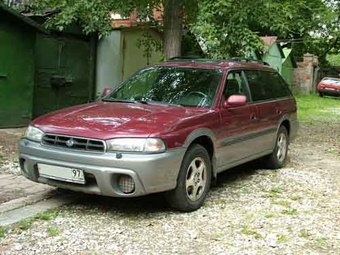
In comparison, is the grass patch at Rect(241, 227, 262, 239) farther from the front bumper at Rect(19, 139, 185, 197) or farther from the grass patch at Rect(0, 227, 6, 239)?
the grass patch at Rect(0, 227, 6, 239)

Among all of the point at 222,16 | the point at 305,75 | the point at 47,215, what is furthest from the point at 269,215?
the point at 305,75

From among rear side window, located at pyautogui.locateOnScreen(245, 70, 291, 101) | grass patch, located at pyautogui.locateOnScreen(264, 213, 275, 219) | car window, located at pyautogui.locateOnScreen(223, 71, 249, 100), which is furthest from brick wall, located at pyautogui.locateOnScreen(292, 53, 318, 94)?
grass patch, located at pyautogui.locateOnScreen(264, 213, 275, 219)

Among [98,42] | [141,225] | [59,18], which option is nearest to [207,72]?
[141,225]

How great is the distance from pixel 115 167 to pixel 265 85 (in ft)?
11.7

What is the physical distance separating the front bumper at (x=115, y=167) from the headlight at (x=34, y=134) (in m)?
0.10

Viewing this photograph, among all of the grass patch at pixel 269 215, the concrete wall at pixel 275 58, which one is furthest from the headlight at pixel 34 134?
the concrete wall at pixel 275 58

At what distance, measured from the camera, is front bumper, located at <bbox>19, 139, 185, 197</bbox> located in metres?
5.13

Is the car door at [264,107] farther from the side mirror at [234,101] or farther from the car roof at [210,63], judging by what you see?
the side mirror at [234,101]

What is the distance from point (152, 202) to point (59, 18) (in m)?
5.38

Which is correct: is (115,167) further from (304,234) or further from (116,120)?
(304,234)

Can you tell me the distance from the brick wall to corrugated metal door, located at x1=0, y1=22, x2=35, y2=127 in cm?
2673

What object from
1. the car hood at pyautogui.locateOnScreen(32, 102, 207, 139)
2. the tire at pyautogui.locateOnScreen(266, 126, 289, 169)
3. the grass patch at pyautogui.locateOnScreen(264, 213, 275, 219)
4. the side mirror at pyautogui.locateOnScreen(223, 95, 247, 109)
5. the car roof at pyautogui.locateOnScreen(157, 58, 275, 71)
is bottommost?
the grass patch at pyautogui.locateOnScreen(264, 213, 275, 219)

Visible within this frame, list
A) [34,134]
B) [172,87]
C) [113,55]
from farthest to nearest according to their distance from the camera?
[113,55], [172,87], [34,134]

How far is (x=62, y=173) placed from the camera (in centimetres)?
542
